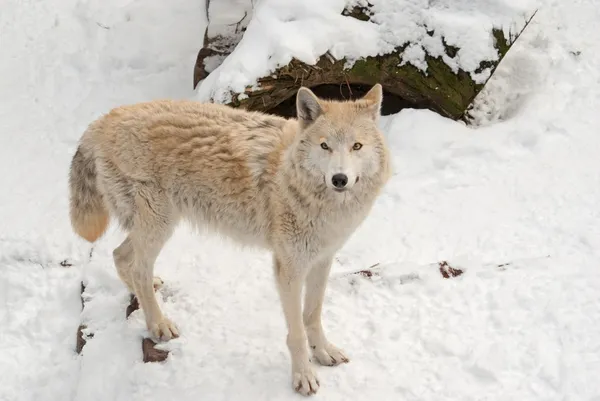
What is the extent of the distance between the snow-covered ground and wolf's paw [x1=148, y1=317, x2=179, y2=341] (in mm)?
78

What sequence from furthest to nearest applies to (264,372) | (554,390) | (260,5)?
(260,5) → (264,372) → (554,390)

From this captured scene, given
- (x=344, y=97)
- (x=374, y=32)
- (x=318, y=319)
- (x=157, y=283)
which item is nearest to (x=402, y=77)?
(x=374, y=32)

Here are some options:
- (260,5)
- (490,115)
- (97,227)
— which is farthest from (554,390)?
(260,5)

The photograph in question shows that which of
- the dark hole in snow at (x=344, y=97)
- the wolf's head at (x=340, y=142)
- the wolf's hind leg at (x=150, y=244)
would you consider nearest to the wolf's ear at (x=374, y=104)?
the wolf's head at (x=340, y=142)

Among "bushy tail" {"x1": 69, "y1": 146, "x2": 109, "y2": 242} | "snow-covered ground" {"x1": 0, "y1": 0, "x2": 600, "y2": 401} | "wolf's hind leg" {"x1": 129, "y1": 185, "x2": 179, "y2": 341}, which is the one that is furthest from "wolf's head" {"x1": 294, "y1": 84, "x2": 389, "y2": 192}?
"bushy tail" {"x1": 69, "y1": 146, "x2": 109, "y2": 242}

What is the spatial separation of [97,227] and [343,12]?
4.14m

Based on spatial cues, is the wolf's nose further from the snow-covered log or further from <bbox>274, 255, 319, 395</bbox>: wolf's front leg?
the snow-covered log

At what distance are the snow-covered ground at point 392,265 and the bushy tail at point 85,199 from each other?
0.90 metres

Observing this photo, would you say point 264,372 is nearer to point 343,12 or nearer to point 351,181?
point 351,181

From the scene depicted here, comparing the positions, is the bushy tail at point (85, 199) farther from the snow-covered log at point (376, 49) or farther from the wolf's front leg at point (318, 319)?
the snow-covered log at point (376, 49)

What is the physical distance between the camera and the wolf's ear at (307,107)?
379 cm

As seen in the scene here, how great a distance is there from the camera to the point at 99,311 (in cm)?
521

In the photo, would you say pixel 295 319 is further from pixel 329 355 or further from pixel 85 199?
pixel 85 199

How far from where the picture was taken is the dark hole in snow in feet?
24.2
